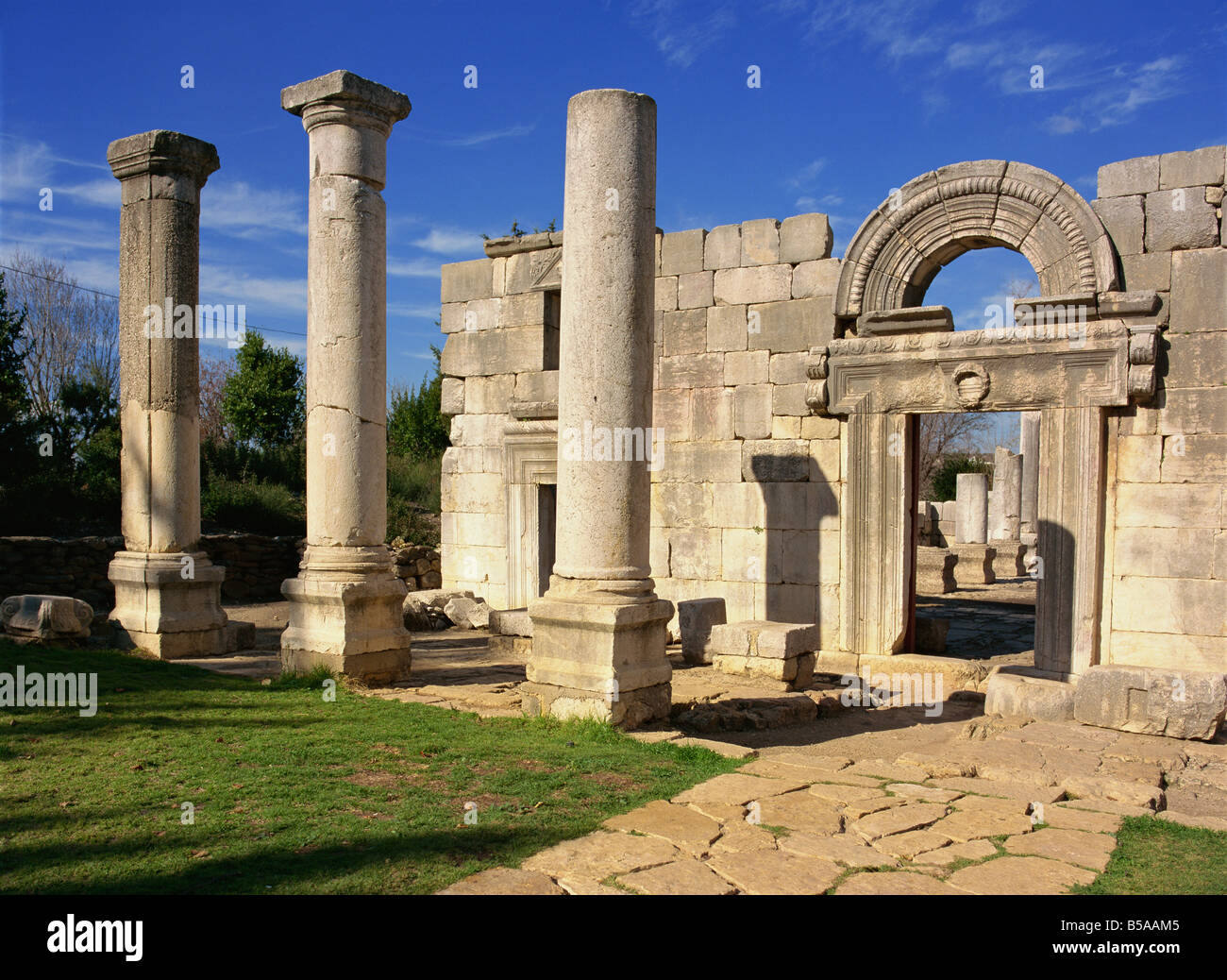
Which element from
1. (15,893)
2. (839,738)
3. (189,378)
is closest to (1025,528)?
(839,738)

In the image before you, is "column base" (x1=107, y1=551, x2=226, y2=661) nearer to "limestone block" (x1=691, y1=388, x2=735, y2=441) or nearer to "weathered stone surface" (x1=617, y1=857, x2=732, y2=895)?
"limestone block" (x1=691, y1=388, x2=735, y2=441)

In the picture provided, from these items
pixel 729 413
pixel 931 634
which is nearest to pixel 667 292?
pixel 729 413

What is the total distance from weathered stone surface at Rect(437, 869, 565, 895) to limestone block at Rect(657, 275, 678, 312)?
8.83m

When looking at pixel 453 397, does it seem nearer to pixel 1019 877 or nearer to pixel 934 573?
pixel 934 573

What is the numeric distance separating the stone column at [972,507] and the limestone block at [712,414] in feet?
49.2

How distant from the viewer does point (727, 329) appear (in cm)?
1141

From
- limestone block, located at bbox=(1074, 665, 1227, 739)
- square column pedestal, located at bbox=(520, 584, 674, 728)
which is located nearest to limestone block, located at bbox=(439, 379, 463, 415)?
square column pedestal, located at bbox=(520, 584, 674, 728)

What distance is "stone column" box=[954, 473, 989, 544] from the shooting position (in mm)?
24531

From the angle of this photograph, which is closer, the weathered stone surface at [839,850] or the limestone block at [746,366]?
the weathered stone surface at [839,850]

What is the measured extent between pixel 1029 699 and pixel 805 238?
563 centimetres

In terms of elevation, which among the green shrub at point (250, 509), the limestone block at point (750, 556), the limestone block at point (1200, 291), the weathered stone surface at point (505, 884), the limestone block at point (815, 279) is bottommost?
the weathered stone surface at point (505, 884)

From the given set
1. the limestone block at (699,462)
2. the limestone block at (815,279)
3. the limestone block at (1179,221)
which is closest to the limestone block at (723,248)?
the limestone block at (815,279)

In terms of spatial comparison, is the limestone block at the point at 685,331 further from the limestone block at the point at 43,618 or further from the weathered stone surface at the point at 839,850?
the weathered stone surface at the point at 839,850

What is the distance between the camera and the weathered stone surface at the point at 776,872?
3967 mm
